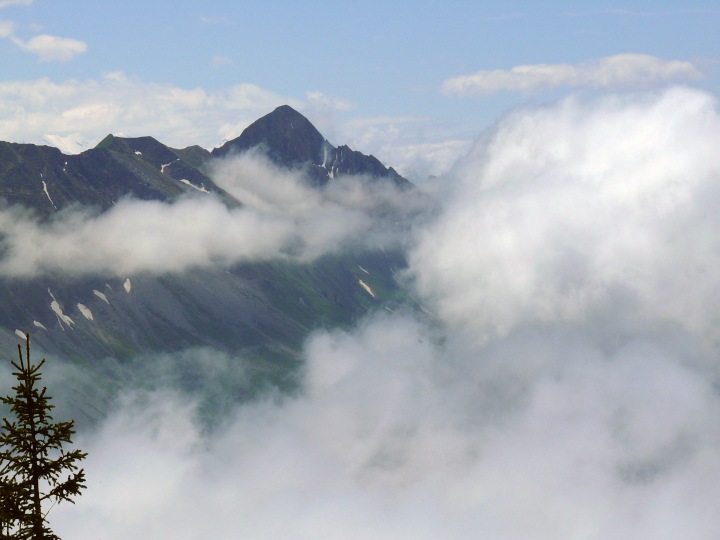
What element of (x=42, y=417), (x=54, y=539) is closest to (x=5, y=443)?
(x=42, y=417)

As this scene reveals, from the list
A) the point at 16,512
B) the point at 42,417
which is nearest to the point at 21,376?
the point at 42,417

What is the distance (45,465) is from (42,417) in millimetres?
2183

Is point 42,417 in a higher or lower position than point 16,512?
higher

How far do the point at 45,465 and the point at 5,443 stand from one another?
2261mm

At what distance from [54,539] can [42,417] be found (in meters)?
5.45

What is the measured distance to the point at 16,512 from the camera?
36781 millimetres

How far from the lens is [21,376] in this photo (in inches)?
1409

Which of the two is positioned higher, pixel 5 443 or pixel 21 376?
pixel 21 376

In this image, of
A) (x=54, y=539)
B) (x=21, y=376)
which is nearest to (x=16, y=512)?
(x=54, y=539)

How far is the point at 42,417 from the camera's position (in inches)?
1437

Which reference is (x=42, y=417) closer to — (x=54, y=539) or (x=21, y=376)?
(x=21, y=376)

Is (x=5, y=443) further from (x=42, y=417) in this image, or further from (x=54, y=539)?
(x=54, y=539)

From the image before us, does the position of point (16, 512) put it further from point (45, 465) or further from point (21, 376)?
point (21, 376)

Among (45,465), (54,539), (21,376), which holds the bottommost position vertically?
(54,539)
